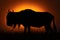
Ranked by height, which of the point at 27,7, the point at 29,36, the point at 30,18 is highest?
the point at 27,7

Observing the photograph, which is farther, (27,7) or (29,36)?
(27,7)

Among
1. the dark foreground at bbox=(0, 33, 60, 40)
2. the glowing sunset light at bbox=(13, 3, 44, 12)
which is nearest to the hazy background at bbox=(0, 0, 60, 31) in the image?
the glowing sunset light at bbox=(13, 3, 44, 12)

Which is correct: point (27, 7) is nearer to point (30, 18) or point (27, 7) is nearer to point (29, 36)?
point (30, 18)

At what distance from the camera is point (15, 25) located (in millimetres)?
6098

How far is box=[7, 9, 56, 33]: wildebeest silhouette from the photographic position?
19.7 feet

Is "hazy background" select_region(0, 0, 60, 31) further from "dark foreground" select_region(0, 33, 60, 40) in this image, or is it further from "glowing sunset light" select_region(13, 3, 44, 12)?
"dark foreground" select_region(0, 33, 60, 40)

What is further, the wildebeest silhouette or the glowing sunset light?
the glowing sunset light

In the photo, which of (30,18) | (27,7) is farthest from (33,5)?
(30,18)

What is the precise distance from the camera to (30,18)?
19.7 feet

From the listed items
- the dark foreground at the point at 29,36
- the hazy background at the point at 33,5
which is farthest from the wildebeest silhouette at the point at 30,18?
the hazy background at the point at 33,5

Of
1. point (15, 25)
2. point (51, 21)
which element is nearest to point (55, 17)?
point (51, 21)

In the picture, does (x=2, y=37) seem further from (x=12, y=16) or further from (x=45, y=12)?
(x=45, y=12)

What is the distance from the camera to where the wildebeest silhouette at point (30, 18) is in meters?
6.00

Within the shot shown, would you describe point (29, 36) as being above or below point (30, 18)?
below
